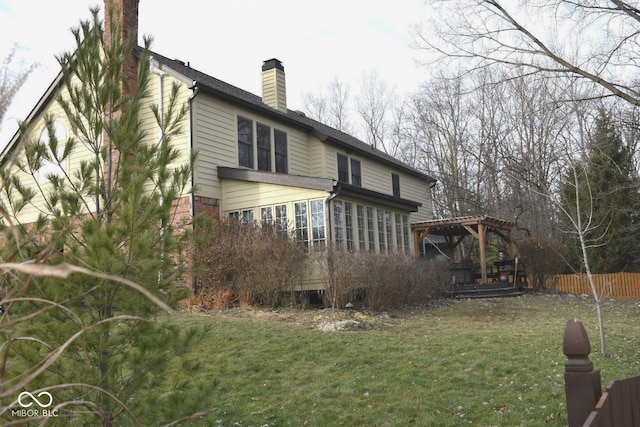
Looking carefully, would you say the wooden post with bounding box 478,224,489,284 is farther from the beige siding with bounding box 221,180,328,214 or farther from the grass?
the grass

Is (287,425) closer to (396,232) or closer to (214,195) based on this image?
(214,195)

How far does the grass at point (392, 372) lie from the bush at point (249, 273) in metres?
1.61

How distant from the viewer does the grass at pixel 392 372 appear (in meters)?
5.61

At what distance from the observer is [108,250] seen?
3.28m

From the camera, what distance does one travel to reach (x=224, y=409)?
237 inches

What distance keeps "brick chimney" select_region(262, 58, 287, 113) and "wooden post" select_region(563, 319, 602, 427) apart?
1645cm

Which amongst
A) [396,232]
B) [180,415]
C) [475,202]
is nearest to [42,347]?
[180,415]

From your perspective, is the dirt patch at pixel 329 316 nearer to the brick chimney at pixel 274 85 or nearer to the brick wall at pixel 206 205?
the brick wall at pixel 206 205

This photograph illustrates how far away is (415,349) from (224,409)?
3124mm

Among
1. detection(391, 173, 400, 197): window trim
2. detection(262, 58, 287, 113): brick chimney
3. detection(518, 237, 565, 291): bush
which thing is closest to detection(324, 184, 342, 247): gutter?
detection(262, 58, 287, 113): brick chimney

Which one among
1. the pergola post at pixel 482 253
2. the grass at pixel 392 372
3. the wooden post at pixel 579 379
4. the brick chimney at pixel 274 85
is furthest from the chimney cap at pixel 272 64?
the wooden post at pixel 579 379

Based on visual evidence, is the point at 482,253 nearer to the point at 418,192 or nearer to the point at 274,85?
the point at 418,192

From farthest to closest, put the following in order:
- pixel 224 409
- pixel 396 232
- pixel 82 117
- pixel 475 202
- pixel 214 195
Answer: pixel 475 202
pixel 396 232
pixel 214 195
pixel 224 409
pixel 82 117

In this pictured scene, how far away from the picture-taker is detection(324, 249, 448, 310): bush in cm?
1204
